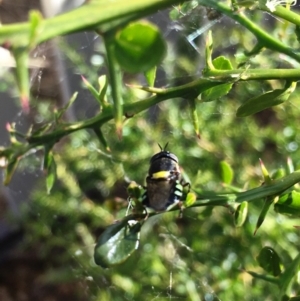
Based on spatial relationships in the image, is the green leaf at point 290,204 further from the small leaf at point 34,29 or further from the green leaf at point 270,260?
the small leaf at point 34,29

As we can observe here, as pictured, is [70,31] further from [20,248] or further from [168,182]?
[20,248]

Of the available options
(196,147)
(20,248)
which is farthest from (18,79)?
(20,248)

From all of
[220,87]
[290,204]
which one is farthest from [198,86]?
[290,204]

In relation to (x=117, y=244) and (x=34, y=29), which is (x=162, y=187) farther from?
(x=34, y=29)

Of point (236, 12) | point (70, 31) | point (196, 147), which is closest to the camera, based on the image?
point (70, 31)

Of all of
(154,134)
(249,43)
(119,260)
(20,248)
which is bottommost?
(20,248)

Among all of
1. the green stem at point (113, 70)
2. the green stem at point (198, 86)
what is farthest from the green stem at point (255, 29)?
the green stem at point (113, 70)
